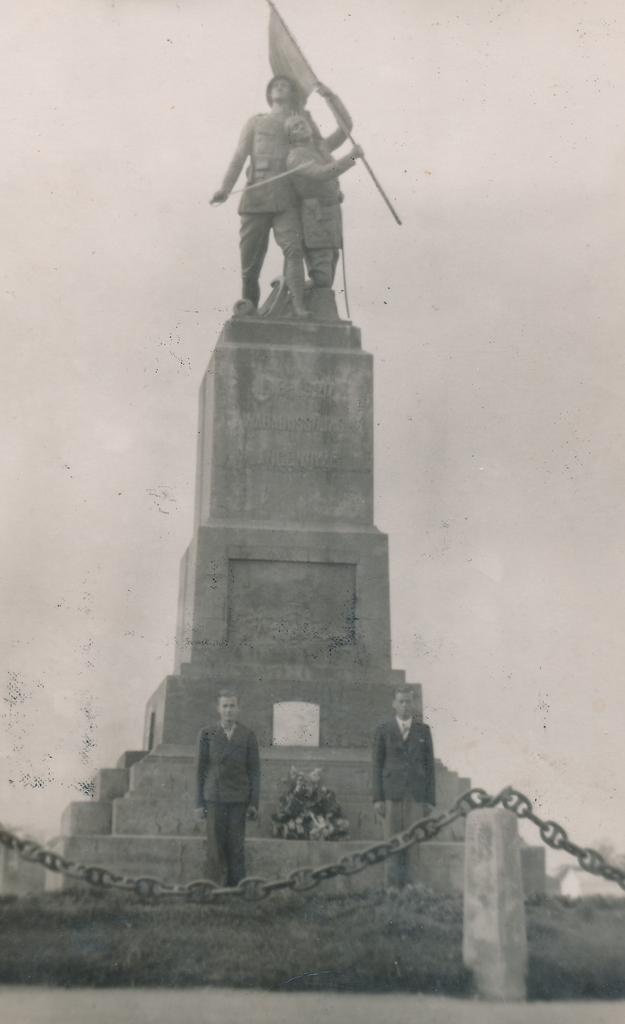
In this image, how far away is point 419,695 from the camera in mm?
13180

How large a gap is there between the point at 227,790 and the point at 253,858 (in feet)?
3.85

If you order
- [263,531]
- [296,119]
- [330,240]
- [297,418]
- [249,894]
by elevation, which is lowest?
[249,894]

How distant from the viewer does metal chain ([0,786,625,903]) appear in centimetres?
751

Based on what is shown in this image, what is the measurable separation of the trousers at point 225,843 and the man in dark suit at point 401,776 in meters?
1.26

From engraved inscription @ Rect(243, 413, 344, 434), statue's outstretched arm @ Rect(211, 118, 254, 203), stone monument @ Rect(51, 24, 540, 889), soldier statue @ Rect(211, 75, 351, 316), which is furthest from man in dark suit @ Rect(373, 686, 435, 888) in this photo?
statue's outstretched arm @ Rect(211, 118, 254, 203)

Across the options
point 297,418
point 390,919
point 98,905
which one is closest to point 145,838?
point 98,905

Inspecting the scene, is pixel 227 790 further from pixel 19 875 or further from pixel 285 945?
pixel 19 875

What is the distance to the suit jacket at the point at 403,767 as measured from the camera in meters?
10.7

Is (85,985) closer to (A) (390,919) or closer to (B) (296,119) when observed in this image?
(A) (390,919)

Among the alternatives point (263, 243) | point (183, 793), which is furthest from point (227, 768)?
point (263, 243)

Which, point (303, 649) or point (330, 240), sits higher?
point (330, 240)

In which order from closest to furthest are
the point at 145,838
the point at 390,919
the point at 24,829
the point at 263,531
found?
1. the point at 390,919
2. the point at 145,838
3. the point at 24,829
4. the point at 263,531

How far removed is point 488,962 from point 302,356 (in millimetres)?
8697

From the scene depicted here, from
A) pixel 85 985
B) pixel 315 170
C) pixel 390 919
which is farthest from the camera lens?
pixel 315 170
